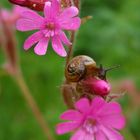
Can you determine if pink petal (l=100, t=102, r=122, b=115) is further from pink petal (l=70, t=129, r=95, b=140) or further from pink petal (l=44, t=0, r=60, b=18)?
pink petal (l=44, t=0, r=60, b=18)

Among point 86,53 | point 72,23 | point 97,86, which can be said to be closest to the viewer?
point 72,23

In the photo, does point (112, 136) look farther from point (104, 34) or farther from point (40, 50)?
point (104, 34)

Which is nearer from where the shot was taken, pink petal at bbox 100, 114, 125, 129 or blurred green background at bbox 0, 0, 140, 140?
pink petal at bbox 100, 114, 125, 129

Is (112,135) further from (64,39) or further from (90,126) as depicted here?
(64,39)

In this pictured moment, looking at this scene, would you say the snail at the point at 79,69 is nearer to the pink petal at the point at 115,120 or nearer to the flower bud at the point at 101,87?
the flower bud at the point at 101,87

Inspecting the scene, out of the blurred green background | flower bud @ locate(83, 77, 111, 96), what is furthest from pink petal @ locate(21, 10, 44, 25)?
the blurred green background

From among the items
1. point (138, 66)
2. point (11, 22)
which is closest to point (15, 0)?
point (11, 22)

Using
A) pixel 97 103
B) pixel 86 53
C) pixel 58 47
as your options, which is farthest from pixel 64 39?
pixel 86 53
